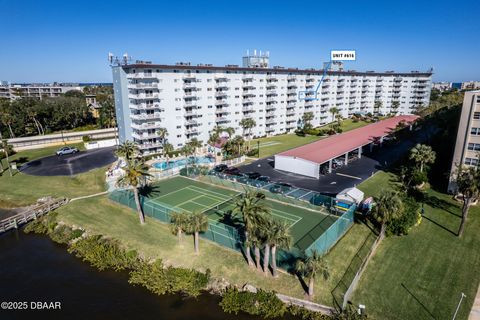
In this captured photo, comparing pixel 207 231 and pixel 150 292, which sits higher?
pixel 207 231

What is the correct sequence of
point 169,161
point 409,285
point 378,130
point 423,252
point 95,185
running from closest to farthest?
point 409,285 < point 423,252 < point 95,185 < point 169,161 < point 378,130

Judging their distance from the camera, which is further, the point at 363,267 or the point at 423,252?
the point at 423,252

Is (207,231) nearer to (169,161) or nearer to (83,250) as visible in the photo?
(83,250)

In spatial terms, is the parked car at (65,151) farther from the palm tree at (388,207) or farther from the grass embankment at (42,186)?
the palm tree at (388,207)

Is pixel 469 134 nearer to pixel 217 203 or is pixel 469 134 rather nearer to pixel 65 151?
pixel 217 203

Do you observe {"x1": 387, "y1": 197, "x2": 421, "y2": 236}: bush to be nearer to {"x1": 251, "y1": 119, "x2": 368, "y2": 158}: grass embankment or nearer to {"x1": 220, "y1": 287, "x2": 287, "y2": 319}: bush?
{"x1": 220, "y1": 287, "x2": 287, "y2": 319}: bush

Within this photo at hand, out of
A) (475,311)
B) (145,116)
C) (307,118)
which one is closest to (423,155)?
(475,311)

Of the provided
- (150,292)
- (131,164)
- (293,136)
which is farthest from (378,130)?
(150,292)
